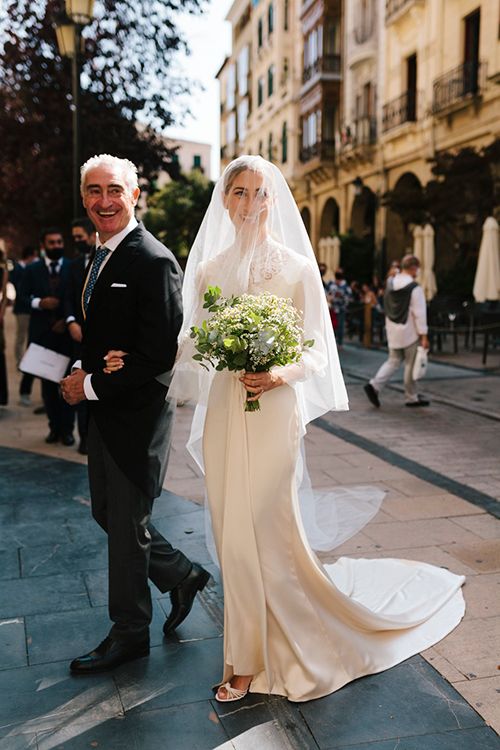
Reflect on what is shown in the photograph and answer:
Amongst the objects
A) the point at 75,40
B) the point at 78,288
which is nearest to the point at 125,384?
the point at 78,288

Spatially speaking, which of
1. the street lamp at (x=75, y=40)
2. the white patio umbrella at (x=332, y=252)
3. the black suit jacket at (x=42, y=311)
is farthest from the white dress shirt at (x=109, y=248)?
the white patio umbrella at (x=332, y=252)

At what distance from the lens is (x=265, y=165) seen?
3184mm

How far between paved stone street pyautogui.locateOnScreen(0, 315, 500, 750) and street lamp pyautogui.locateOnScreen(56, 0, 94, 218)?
16.3ft

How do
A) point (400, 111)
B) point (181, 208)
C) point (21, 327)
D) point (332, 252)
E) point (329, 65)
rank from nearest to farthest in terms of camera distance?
point (21, 327)
point (400, 111)
point (332, 252)
point (329, 65)
point (181, 208)

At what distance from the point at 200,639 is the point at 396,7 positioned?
2654 cm

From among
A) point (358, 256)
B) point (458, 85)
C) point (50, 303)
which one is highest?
point (458, 85)

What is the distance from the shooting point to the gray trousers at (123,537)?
323cm

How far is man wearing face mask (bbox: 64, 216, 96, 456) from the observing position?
276 inches

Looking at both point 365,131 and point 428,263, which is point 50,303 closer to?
point 428,263

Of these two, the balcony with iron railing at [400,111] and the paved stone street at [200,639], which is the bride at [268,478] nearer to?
the paved stone street at [200,639]

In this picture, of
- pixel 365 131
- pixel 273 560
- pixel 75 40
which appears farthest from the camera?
pixel 365 131

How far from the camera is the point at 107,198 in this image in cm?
322

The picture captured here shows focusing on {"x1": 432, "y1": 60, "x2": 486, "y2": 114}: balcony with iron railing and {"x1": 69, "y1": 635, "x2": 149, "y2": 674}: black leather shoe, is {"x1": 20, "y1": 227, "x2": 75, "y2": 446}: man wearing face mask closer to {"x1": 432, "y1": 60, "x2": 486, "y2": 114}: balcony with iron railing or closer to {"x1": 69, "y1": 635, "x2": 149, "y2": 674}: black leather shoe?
{"x1": 69, "y1": 635, "x2": 149, "y2": 674}: black leather shoe

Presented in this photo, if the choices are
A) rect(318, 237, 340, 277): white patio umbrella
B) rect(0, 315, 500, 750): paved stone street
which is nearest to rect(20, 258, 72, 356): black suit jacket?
rect(0, 315, 500, 750): paved stone street
